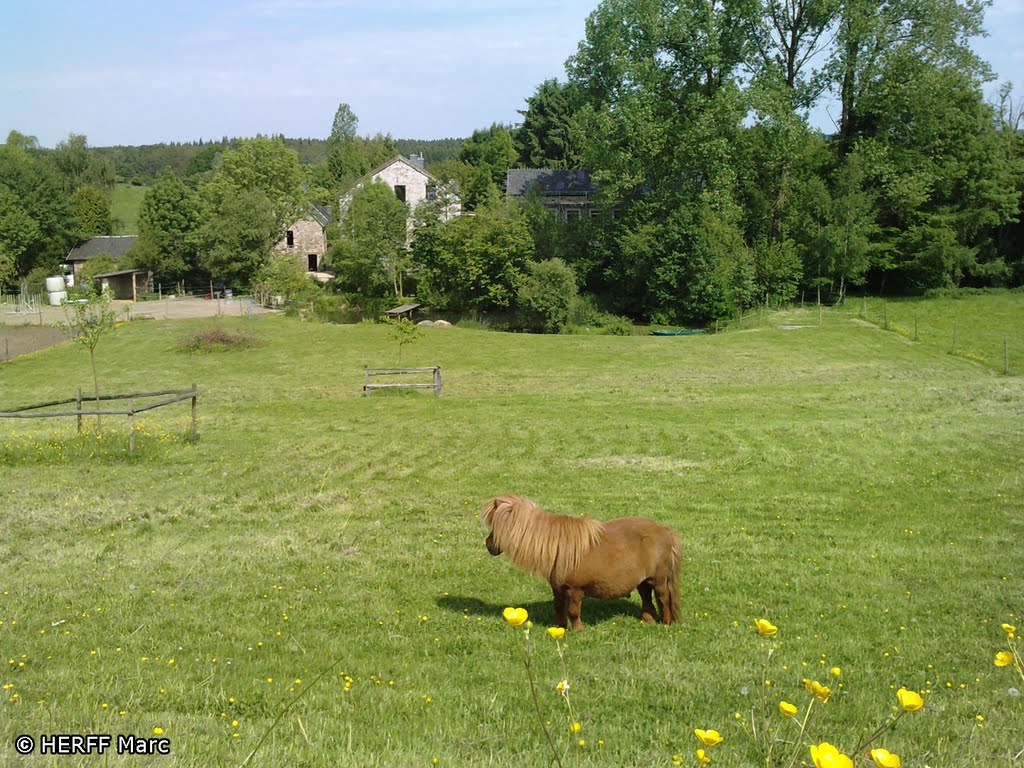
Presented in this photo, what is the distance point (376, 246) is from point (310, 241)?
68.4 feet

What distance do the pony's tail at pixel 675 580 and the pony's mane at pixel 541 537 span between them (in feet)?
2.57

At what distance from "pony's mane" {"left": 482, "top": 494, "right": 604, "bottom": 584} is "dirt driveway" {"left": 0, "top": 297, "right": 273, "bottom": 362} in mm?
34801

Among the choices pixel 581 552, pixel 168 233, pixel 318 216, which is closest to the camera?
pixel 581 552

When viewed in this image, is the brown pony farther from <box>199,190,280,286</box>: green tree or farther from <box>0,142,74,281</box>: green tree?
<box>0,142,74,281</box>: green tree

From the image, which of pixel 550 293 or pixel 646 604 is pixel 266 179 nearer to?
pixel 550 293

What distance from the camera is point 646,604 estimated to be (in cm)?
873

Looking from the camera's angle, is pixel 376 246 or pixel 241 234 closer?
pixel 376 246

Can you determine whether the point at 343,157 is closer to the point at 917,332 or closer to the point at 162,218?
the point at 162,218

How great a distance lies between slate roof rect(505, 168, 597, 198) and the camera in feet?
209

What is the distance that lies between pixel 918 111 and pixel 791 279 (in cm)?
1240

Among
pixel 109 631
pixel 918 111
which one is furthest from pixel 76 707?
pixel 918 111

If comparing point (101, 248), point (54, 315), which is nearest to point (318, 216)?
point (101, 248)

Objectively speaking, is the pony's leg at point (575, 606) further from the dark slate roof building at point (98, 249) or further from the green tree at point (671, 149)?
the dark slate roof building at point (98, 249)

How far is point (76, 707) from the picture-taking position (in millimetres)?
5941
